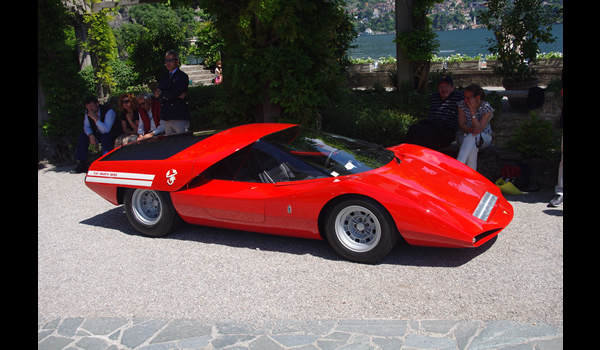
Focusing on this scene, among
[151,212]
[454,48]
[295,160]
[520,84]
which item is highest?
[454,48]

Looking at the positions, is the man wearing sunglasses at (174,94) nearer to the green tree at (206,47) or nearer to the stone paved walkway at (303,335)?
the stone paved walkway at (303,335)

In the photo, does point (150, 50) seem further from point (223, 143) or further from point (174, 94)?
point (223, 143)

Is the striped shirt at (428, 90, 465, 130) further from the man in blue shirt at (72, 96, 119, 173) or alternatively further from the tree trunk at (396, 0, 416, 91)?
the man in blue shirt at (72, 96, 119, 173)

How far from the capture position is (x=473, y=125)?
6836mm

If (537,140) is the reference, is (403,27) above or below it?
above

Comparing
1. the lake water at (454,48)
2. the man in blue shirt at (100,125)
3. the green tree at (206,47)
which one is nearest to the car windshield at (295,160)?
the man in blue shirt at (100,125)

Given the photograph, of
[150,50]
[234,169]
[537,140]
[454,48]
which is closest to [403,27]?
[537,140]

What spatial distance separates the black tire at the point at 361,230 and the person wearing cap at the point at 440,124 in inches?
109

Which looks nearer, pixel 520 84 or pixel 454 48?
pixel 520 84

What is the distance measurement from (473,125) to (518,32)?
6.44m

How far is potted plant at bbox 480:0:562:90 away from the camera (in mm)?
11859

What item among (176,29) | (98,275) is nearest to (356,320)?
(98,275)

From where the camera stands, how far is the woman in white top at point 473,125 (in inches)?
267
